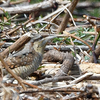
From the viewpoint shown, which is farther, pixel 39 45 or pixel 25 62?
pixel 39 45

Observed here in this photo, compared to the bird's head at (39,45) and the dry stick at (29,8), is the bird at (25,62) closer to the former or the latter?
the bird's head at (39,45)

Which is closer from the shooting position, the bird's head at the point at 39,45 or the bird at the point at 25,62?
the bird at the point at 25,62

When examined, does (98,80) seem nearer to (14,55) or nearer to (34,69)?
(34,69)

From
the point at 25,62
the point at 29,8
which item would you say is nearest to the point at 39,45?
the point at 25,62

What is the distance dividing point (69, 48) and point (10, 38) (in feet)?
3.36

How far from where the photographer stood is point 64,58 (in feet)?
11.3

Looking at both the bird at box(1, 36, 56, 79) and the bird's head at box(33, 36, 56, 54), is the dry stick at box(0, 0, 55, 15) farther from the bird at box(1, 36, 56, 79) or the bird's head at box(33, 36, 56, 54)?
the bird at box(1, 36, 56, 79)

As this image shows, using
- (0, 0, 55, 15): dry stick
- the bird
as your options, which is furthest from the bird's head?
(0, 0, 55, 15): dry stick

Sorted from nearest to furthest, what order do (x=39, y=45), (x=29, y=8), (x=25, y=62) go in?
1. (x=25, y=62)
2. (x=39, y=45)
3. (x=29, y=8)

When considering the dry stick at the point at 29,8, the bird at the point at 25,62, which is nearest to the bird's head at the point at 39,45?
the bird at the point at 25,62

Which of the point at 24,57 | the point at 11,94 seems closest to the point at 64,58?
the point at 24,57

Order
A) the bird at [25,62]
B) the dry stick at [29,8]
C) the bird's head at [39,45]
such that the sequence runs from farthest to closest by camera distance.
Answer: the dry stick at [29,8] < the bird's head at [39,45] < the bird at [25,62]

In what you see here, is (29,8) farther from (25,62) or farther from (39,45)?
(25,62)

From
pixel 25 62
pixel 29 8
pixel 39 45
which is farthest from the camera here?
pixel 29 8
